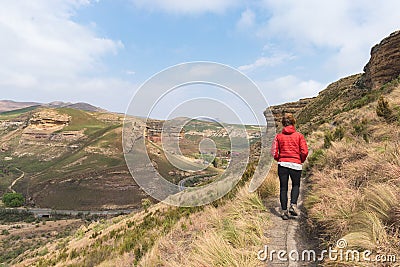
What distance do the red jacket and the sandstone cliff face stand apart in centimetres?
2978

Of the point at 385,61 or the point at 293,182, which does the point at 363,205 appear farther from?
the point at 385,61

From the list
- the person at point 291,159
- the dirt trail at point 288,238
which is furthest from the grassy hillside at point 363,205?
the person at point 291,159

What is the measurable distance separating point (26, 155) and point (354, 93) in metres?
167

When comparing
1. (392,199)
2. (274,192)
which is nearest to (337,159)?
(274,192)

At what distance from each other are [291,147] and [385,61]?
31.9 metres

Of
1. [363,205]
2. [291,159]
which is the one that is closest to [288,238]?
[363,205]

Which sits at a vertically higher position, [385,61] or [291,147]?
[385,61]

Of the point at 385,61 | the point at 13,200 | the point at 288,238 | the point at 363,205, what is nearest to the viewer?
the point at 363,205

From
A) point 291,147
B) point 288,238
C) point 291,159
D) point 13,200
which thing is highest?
point 291,147

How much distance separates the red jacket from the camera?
569 cm

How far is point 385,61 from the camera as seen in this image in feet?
97.2

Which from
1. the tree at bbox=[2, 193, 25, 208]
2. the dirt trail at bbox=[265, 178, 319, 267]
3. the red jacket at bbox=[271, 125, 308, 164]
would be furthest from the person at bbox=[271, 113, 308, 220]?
the tree at bbox=[2, 193, 25, 208]

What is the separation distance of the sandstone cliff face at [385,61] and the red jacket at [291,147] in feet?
97.7

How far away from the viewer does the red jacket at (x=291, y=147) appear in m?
5.69
